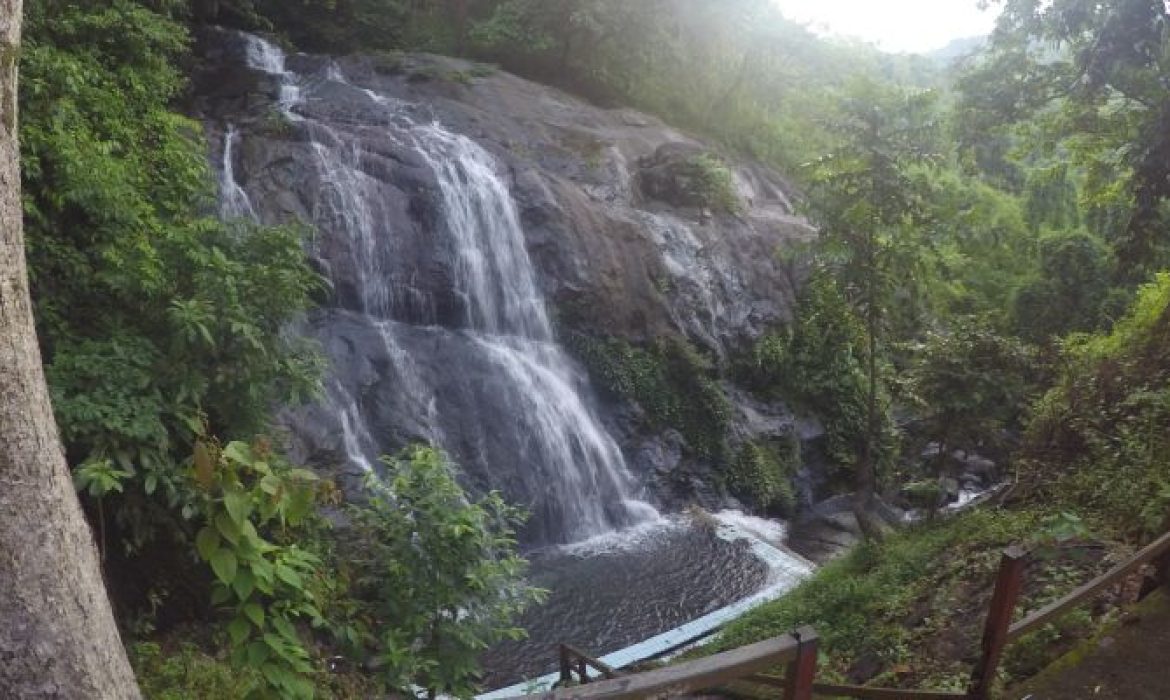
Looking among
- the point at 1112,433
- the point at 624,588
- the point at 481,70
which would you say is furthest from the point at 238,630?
the point at 481,70

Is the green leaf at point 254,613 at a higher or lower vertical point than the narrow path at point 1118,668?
higher

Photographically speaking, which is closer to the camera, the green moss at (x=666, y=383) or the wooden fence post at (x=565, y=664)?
the wooden fence post at (x=565, y=664)

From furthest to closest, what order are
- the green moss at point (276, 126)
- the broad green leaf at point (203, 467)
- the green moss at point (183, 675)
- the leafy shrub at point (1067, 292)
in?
the leafy shrub at point (1067, 292)
the green moss at point (276, 126)
the green moss at point (183, 675)
the broad green leaf at point (203, 467)

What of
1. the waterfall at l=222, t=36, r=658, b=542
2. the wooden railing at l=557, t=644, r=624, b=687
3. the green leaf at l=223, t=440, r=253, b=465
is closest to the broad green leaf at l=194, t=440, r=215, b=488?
the green leaf at l=223, t=440, r=253, b=465

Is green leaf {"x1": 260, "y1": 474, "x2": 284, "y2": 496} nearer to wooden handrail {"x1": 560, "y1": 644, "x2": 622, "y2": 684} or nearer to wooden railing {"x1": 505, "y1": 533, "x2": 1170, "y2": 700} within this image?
wooden railing {"x1": 505, "y1": 533, "x2": 1170, "y2": 700}

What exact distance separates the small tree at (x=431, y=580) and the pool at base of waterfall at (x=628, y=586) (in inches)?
121

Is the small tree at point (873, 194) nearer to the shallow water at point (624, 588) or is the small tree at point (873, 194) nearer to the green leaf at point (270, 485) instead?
the shallow water at point (624, 588)

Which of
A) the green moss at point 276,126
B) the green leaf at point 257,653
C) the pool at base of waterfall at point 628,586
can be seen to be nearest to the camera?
the green leaf at point 257,653

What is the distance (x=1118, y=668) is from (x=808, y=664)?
96.9 inches

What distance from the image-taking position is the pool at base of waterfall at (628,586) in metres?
9.05

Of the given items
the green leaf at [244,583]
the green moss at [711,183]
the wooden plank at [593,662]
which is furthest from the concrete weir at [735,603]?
the green moss at [711,183]

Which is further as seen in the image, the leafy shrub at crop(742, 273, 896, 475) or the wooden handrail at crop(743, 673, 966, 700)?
the leafy shrub at crop(742, 273, 896, 475)

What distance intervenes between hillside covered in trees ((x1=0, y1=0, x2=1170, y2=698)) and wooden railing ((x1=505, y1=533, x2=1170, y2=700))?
0.69m

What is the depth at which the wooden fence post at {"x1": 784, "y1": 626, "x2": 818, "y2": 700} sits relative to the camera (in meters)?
2.78
